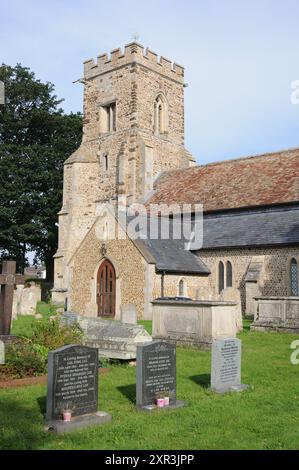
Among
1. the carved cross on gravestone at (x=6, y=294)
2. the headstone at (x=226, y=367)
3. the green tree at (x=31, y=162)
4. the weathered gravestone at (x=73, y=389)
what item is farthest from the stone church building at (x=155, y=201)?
the weathered gravestone at (x=73, y=389)

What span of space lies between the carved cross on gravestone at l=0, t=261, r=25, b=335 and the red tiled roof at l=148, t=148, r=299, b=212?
1618cm

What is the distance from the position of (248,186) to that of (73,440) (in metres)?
22.6

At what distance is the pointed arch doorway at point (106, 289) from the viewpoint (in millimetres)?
22453

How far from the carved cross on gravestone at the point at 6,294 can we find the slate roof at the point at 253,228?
1381 cm

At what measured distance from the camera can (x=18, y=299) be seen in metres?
24.2

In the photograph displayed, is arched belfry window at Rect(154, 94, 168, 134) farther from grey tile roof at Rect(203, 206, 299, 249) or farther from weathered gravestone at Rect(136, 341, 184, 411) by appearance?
weathered gravestone at Rect(136, 341, 184, 411)

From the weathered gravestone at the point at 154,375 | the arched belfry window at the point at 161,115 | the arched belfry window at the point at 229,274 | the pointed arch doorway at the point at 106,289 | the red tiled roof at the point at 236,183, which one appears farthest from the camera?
the arched belfry window at the point at 161,115

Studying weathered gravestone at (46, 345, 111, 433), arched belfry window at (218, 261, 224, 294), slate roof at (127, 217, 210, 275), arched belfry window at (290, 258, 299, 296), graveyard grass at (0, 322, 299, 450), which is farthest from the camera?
arched belfry window at (218, 261, 224, 294)

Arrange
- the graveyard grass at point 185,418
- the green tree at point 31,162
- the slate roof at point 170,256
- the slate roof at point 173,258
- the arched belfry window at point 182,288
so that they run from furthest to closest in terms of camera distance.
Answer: the green tree at point 31,162 < the arched belfry window at point 182,288 < the slate roof at point 173,258 < the slate roof at point 170,256 < the graveyard grass at point 185,418

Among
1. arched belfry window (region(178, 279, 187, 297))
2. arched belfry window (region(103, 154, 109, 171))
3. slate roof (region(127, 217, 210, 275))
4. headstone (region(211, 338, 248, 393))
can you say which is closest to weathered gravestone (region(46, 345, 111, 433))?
headstone (region(211, 338, 248, 393))

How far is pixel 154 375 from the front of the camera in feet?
25.1

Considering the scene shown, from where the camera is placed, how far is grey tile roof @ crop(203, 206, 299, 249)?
22.5m

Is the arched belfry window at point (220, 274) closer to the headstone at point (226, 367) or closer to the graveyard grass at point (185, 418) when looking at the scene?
the graveyard grass at point (185, 418)
